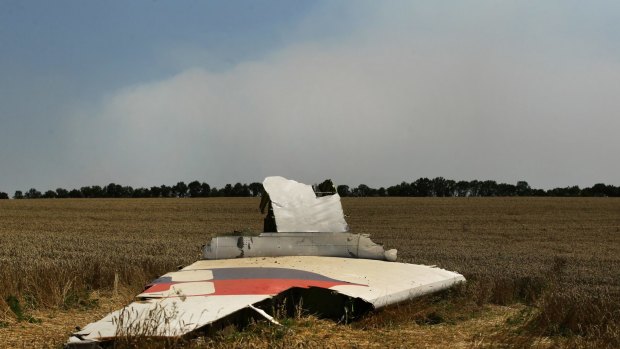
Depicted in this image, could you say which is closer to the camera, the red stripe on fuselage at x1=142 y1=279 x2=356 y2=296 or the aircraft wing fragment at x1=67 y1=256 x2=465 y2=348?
the aircraft wing fragment at x1=67 y1=256 x2=465 y2=348

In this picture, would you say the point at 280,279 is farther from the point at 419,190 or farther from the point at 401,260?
the point at 419,190

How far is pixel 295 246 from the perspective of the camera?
9.61m

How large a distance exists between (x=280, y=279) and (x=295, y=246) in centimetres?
245

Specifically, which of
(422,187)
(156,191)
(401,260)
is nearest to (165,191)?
(156,191)

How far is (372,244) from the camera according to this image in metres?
9.79

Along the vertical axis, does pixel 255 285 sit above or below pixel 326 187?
below

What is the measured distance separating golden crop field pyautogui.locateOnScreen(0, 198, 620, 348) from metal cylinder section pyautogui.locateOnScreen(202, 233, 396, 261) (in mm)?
1367

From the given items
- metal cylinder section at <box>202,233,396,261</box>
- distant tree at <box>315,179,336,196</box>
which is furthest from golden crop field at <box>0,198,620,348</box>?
distant tree at <box>315,179,336,196</box>

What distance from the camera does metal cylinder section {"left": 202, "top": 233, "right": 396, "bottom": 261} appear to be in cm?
943

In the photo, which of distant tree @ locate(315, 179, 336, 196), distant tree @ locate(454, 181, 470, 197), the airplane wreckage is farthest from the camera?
distant tree @ locate(454, 181, 470, 197)

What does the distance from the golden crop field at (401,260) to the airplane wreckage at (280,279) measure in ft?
0.73

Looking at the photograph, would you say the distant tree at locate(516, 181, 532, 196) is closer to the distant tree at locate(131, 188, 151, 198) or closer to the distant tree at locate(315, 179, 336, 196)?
the distant tree at locate(131, 188, 151, 198)

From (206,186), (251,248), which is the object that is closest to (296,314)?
(251,248)

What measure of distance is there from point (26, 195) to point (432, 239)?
5658cm
